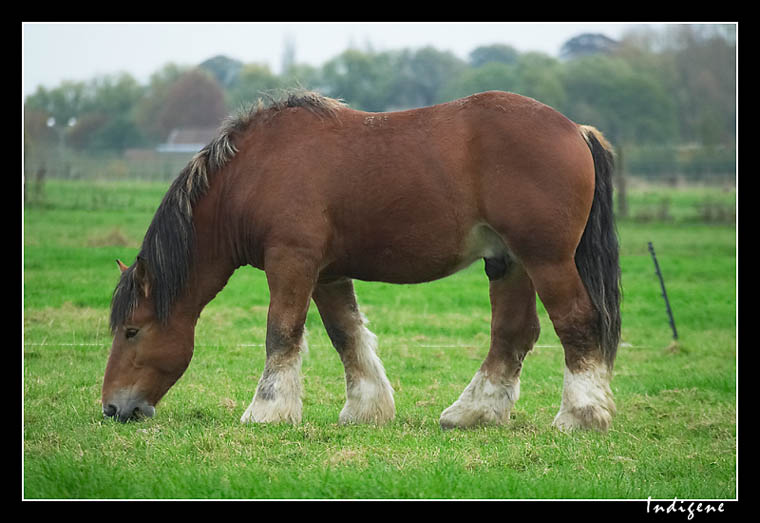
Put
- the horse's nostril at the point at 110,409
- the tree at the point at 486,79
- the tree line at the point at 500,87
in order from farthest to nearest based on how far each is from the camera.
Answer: the tree at the point at 486,79 < the tree line at the point at 500,87 < the horse's nostril at the point at 110,409

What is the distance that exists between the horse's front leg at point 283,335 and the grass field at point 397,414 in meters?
0.20

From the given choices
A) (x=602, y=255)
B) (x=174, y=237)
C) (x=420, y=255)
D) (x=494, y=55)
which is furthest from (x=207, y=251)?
(x=494, y=55)

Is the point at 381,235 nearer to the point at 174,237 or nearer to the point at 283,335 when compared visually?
the point at 283,335

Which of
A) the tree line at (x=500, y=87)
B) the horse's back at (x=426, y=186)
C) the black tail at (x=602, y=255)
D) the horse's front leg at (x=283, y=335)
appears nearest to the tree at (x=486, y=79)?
the tree line at (x=500, y=87)

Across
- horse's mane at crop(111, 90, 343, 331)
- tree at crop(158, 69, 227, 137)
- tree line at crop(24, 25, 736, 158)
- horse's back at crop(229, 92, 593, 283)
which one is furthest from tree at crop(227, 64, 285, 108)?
horse's back at crop(229, 92, 593, 283)

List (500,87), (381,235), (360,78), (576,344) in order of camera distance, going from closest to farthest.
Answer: (576,344)
(381,235)
(500,87)
(360,78)

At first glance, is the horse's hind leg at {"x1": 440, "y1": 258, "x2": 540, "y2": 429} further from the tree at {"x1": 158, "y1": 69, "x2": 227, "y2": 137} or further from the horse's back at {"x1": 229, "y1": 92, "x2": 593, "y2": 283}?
the tree at {"x1": 158, "y1": 69, "x2": 227, "y2": 137}

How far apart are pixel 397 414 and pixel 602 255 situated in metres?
2.17

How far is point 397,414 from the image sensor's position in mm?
7277

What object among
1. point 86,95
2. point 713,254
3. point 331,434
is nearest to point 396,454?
point 331,434

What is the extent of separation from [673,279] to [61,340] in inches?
438

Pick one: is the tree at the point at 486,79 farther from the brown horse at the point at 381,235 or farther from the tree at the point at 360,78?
the brown horse at the point at 381,235

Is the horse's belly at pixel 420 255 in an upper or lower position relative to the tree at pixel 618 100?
lower

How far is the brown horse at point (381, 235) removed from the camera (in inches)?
247
